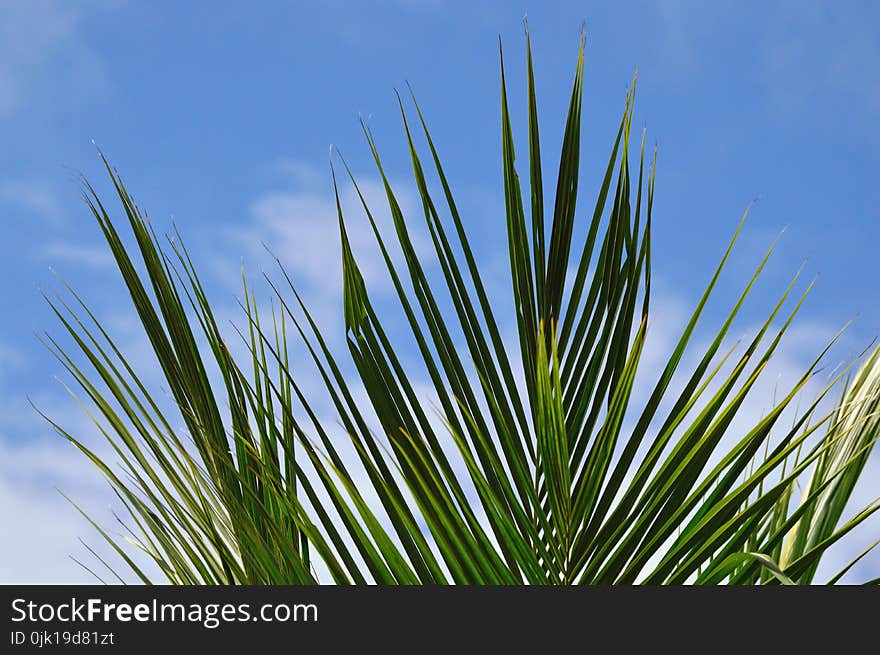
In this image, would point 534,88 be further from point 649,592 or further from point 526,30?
point 649,592

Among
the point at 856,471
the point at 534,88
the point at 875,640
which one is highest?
the point at 534,88

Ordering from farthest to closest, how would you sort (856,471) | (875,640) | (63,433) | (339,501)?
(856,471) < (63,433) < (339,501) < (875,640)

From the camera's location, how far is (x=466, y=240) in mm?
1168

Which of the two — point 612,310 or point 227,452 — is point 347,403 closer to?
point 227,452

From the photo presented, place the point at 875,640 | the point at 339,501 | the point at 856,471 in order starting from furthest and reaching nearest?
the point at 856,471, the point at 339,501, the point at 875,640

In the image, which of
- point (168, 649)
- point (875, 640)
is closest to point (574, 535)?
point (875, 640)

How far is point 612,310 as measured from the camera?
117cm

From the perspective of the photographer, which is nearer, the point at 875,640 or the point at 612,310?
the point at 875,640

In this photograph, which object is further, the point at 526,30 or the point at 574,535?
the point at 526,30

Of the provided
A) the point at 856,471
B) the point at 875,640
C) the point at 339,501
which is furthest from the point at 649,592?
the point at 856,471

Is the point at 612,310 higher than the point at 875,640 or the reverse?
higher

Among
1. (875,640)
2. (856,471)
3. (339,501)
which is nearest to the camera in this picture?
(875,640)

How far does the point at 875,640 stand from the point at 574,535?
359 millimetres

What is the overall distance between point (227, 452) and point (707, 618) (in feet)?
2.10
